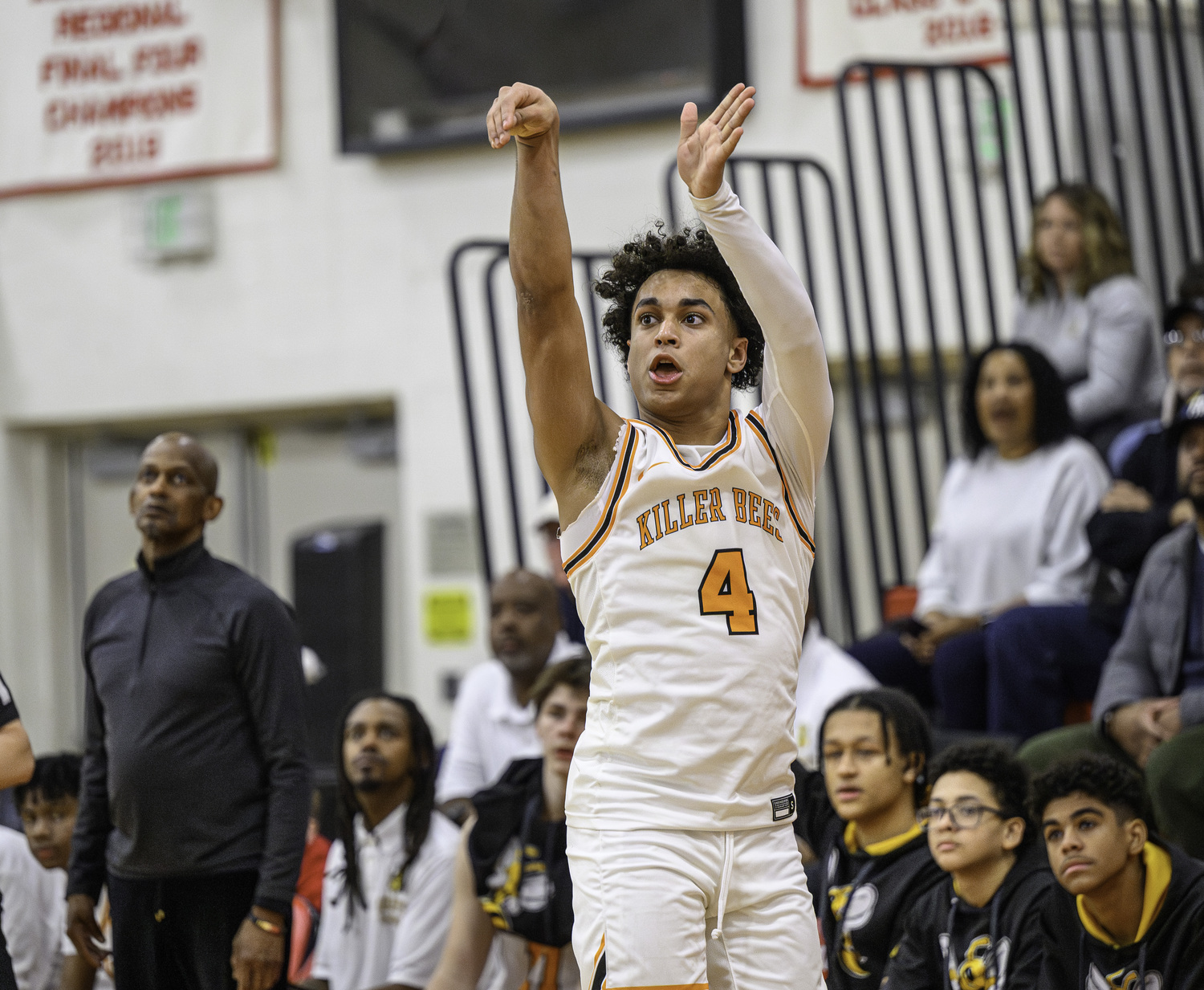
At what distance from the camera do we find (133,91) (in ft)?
27.5

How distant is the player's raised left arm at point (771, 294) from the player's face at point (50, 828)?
291cm

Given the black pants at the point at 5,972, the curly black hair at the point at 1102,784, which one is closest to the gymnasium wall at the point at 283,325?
the curly black hair at the point at 1102,784

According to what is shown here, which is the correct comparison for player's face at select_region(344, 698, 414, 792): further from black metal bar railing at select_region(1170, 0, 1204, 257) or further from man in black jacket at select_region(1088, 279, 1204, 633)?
black metal bar railing at select_region(1170, 0, 1204, 257)

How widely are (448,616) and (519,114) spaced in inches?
215

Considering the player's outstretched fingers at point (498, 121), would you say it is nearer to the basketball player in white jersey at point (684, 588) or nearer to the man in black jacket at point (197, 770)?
the basketball player in white jersey at point (684, 588)

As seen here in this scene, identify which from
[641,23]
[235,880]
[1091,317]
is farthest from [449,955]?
[641,23]

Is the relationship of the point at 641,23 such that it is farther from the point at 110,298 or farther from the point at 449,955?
the point at 449,955

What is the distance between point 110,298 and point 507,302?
2.18 metres

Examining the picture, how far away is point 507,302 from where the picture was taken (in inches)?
306

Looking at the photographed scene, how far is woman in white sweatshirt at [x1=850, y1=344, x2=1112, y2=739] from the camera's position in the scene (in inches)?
192

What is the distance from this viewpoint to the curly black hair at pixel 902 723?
13.2 feet

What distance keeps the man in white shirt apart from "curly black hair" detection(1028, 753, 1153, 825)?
207cm

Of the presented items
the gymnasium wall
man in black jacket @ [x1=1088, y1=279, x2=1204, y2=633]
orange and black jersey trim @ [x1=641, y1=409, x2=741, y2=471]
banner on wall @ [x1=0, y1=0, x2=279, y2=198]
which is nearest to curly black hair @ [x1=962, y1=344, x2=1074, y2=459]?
man in black jacket @ [x1=1088, y1=279, x2=1204, y2=633]

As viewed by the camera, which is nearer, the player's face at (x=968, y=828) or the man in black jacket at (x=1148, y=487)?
the player's face at (x=968, y=828)
